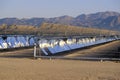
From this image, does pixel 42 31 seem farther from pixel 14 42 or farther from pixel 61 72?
pixel 61 72

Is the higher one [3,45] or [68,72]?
[68,72]

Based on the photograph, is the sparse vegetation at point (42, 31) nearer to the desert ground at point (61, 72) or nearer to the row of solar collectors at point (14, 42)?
the row of solar collectors at point (14, 42)

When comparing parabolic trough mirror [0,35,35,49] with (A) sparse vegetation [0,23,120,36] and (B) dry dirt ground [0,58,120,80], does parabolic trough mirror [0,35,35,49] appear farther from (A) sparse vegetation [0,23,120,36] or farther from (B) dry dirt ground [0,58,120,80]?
(A) sparse vegetation [0,23,120,36]

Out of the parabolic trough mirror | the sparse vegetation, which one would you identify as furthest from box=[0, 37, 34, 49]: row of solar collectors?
the sparse vegetation

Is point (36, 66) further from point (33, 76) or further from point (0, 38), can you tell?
point (0, 38)

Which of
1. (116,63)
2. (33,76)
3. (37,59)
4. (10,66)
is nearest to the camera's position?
(33,76)

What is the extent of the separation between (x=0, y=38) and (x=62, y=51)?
22.7 feet

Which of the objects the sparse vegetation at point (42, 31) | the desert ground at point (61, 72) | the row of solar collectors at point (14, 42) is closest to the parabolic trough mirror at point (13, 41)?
the row of solar collectors at point (14, 42)

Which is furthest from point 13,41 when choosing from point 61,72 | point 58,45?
point 61,72

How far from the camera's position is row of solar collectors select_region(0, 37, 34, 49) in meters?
41.4

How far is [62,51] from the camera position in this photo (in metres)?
37.8

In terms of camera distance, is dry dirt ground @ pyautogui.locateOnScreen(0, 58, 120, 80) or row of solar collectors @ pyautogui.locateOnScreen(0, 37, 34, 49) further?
row of solar collectors @ pyautogui.locateOnScreen(0, 37, 34, 49)

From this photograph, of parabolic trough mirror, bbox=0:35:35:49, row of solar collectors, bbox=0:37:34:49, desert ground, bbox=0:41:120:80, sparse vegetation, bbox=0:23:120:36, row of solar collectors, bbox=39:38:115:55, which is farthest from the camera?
sparse vegetation, bbox=0:23:120:36

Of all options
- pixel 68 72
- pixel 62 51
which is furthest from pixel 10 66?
pixel 62 51
